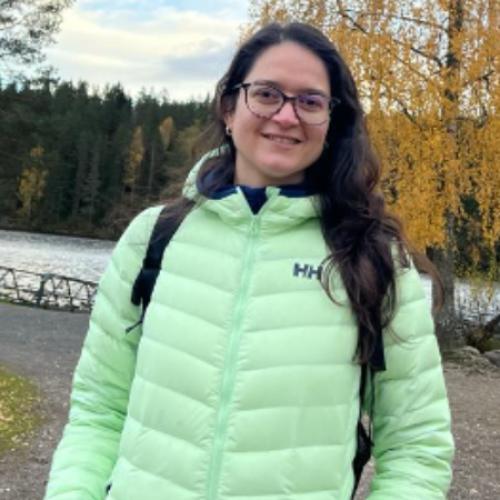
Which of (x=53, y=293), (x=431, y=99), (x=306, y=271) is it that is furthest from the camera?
(x=53, y=293)

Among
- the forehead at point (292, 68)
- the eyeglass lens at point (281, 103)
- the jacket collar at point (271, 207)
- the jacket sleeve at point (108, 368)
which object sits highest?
the forehead at point (292, 68)

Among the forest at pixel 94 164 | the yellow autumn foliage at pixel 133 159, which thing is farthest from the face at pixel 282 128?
the yellow autumn foliage at pixel 133 159

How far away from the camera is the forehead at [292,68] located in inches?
67.1

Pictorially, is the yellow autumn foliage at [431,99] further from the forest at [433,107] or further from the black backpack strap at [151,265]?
the black backpack strap at [151,265]

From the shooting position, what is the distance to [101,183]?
78375 mm

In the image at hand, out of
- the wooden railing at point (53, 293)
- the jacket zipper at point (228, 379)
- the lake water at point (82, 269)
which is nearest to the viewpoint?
the jacket zipper at point (228, 379)

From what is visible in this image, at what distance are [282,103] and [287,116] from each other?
0.04 meters

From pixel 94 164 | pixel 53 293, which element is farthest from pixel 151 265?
pixel 94 164

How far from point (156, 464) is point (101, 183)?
78685 mm

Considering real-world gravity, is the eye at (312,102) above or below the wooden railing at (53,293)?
above

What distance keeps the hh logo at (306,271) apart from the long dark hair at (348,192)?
1cm

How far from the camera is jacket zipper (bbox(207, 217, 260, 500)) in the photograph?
59.1 inches

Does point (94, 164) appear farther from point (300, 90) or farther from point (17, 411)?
point (300, 90)

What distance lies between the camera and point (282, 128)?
66.2 inches
